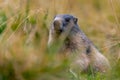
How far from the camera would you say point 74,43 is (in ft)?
26.9

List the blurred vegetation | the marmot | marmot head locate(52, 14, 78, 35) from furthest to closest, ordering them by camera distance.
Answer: marmot head locate(52, 14, 78, 35), the marmot, the blurred vegetation

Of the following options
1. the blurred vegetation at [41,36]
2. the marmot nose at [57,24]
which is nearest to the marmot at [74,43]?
the marmot nose at [57,24]

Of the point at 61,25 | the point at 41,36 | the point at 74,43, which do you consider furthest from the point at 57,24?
the point at 41,36

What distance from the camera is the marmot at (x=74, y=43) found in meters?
7.83

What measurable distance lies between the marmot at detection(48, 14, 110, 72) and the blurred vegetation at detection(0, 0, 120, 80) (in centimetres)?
14

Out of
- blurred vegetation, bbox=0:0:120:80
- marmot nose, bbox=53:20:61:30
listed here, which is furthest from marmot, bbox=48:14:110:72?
blurred vegetation, bbox=0:0:120:80

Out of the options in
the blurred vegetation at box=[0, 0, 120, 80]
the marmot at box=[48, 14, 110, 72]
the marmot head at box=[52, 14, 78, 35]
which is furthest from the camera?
the marmot head at box=[52, 14, 78, 35]

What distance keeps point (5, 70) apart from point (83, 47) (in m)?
3.44

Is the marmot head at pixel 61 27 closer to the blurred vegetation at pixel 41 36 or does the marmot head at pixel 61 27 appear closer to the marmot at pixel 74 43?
the marmot at pixel 74 43

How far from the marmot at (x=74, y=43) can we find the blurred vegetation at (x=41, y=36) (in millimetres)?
136

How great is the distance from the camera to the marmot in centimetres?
783

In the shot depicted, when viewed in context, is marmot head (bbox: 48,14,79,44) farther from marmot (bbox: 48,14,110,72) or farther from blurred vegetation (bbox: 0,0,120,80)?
blurred vegetation (bbox: 0,0,120,80)

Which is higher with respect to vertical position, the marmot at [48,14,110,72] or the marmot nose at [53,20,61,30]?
the marmot nose at [53,20,61,30]

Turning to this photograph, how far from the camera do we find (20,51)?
4902mm
